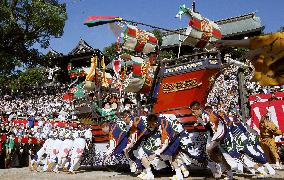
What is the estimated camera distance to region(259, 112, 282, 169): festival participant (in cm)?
1171

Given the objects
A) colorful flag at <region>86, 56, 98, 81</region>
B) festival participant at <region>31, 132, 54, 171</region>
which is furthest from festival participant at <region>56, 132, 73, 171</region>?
colorful flag at <region>86, 56, 98, 81</region>

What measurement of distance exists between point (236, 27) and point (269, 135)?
3072cm

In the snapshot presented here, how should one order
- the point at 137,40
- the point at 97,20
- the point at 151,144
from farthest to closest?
1. the point at 137,40
2. the point at 151,144
3. the point at 97,20

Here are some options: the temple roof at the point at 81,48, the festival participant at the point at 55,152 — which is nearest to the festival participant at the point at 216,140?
the festival participant at the point at 55,152

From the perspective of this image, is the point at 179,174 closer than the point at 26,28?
Yes

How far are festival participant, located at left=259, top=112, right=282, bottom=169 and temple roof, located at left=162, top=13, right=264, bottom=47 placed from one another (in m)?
27.3

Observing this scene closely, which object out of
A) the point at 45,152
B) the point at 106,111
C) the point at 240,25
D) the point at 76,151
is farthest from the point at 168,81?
the point at 240,25

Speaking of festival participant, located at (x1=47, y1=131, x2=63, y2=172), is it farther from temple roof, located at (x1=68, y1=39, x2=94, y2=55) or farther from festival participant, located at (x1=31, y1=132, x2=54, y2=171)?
temple roof, located at (x1=68, y1=39, x2=94, y2=55)

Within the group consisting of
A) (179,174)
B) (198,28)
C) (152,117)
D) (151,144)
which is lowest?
(179,174)

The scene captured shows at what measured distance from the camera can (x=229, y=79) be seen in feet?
90.4

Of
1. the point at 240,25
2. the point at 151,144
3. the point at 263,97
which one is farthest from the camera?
the point at 240,25

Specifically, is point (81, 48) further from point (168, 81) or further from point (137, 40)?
point (168, 81)

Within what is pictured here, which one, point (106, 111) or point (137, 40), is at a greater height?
point (137, 40)

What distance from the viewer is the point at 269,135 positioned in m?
Result: 11.9
